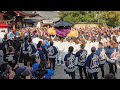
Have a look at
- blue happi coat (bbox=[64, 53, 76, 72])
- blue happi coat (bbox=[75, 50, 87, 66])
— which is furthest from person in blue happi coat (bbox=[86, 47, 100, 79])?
blue happi coat (bbox=[75, 50, 87, 66])

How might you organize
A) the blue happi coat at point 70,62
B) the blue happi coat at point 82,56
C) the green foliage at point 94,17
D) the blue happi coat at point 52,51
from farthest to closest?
the green foliage at point 94,17, the blue happi coat at point 52,51, the blue happi coat at point 82,56, the blue happi coat at point 70,62

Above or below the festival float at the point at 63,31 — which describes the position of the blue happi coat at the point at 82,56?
below

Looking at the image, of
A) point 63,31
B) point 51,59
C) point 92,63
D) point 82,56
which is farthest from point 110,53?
point 63,31

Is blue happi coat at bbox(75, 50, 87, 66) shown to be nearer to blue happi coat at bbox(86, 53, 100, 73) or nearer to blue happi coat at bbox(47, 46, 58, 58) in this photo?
blue happi coat at bbox(86, 53, 100, 73)

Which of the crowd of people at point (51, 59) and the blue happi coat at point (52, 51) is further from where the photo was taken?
the blue happi coat at point (52, 51)

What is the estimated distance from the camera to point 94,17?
1188 inches

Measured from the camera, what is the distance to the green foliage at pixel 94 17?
89.0 ft

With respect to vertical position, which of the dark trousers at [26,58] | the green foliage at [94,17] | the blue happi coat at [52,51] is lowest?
the dark trousers at [26,58]

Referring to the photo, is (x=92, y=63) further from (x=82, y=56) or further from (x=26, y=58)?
(x=26, y=58)

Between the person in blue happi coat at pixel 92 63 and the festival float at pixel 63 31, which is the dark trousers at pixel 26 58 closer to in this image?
the person in blue happi coat at pixel 92 63

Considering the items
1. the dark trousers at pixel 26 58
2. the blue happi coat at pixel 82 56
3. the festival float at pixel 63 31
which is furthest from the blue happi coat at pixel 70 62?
the festival float at pixel 63 31
